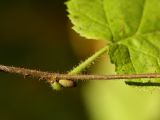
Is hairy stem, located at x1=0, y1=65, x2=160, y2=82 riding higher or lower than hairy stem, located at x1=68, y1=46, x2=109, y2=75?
lower

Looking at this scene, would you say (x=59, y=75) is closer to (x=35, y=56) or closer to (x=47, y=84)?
(x=47, y=84)

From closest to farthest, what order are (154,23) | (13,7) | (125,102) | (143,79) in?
(143,79), (154,23), (125,102), (13,7)

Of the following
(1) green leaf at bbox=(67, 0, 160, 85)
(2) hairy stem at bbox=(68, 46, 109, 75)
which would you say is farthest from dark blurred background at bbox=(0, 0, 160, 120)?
(2) hairy stem at bbox=(68, 46, 109, 75)

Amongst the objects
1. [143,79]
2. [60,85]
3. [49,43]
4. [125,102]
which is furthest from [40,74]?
[49,43]

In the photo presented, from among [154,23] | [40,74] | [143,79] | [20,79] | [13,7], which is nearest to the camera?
[40,74]

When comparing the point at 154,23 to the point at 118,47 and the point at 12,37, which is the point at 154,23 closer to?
the point at 118,47

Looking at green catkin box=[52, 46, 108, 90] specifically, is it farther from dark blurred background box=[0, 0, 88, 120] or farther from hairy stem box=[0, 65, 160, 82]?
dark blurred background box=[0, 0, 88, 120]
